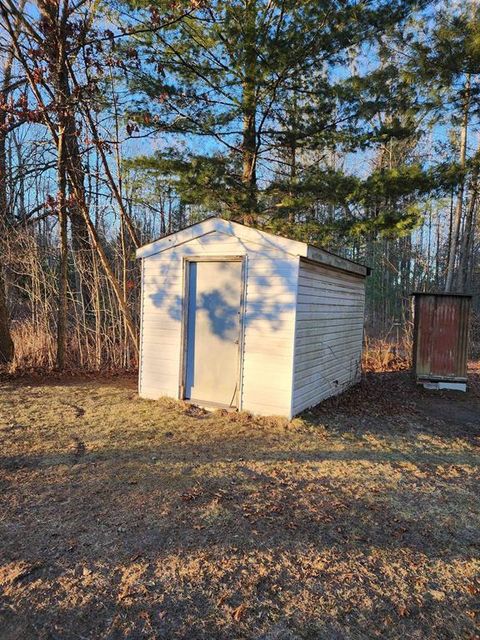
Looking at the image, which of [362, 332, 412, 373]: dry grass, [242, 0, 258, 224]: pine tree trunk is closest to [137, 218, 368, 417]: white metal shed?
[242, 0, 258, 224]: pine tree trunk

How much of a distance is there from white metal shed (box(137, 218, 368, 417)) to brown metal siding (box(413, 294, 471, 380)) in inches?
90.4

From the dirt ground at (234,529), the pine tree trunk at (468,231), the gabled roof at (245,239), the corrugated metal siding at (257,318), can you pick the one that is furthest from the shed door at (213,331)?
the pine tree trunk at (468,231)

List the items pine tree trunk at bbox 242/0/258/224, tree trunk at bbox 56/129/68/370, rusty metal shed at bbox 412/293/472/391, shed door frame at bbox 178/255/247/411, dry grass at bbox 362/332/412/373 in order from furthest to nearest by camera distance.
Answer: dry grass at bbox 362/332/412/373, rusty metal shed at bbox 412/293/472/391, pine tree trunk at bbox 242/0/258/224, tree trunk at bbox 56/129/68/370, shed door frame at bbox 178/255/247/411

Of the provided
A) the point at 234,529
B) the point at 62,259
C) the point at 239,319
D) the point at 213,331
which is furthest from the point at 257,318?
the point at 62,259

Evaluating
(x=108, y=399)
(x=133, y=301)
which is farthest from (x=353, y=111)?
(x=108, y=399)

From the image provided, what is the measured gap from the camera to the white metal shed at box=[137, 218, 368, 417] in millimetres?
5168

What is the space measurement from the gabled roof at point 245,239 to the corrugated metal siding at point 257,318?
68 mm

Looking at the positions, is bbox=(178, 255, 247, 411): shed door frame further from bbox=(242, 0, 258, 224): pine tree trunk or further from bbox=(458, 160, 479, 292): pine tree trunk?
bbox=(458, 160, 479, 292): pine tree trunk

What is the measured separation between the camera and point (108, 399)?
6.23m

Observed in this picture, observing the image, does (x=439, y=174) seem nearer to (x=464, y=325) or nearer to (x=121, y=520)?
(x=464, y=325)

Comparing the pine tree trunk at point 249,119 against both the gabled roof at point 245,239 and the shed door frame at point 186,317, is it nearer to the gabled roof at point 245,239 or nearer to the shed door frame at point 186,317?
the gabled roof at point 245,239

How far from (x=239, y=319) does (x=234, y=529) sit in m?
2.99

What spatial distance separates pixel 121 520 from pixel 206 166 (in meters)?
7.11

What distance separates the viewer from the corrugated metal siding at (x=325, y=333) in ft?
17.4
